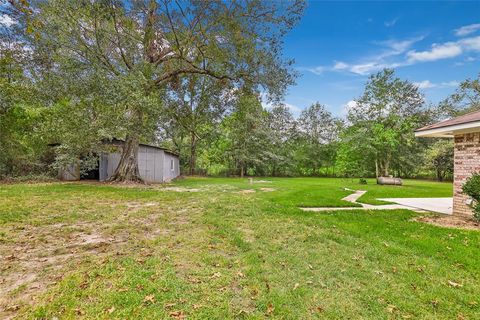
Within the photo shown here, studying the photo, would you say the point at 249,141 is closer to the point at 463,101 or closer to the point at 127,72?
the point at 127,72

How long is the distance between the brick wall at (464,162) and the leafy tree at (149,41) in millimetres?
7606

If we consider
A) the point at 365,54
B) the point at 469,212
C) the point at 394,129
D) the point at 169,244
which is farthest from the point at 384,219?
the point at 394,129

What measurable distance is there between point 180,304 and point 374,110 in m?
22.0

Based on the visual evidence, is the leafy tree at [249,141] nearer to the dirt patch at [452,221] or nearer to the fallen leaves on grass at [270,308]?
the dirt patch at [452,221]

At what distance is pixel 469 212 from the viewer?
6.10 meters

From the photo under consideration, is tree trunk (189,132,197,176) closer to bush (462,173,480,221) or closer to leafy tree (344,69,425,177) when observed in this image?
leafy tree (344,69,425,177)

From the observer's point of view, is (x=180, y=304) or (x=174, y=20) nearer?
(x=180, y=304)

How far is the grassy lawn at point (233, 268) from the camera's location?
2240mm

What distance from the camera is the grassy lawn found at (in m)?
2.24

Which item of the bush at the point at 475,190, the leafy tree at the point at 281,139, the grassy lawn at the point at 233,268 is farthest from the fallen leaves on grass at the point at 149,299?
the leafy tree at the point at 281,139

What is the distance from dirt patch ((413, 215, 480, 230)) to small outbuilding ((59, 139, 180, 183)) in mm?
14334

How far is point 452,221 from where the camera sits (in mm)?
5637

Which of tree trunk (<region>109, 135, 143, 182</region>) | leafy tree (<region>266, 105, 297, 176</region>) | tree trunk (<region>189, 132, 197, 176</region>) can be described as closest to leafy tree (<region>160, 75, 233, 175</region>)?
tree trunk (<region>109, 135, 143, 182</region>)

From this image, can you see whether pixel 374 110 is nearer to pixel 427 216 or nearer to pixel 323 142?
pixel 323 142
